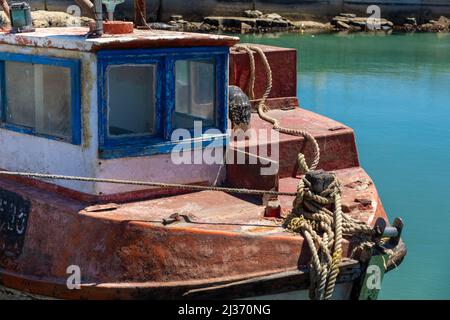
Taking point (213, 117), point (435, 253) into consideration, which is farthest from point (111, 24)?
point (435, 253)

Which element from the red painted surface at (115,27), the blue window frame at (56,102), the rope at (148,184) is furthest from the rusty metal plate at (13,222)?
the red painted surface at (115,27)

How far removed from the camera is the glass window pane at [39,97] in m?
5.76

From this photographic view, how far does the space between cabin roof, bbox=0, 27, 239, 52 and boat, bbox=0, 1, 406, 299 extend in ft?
0.04

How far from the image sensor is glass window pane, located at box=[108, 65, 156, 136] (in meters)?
5.68

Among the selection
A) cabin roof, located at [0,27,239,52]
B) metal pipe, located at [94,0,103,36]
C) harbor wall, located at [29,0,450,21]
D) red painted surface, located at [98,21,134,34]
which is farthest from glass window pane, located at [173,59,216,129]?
harbor wall, located at [29,0,450,21]

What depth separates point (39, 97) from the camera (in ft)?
19.4

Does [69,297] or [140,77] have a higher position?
[140,77]

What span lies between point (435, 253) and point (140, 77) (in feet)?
17.3

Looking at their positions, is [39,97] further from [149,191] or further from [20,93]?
[149,191]

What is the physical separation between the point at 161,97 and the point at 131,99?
210 millimetres
